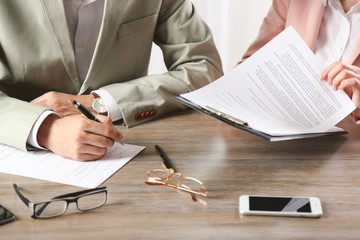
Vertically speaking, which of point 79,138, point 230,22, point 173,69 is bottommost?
point 230,22

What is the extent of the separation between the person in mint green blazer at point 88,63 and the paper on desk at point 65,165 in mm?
28

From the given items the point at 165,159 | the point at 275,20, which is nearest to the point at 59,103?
the point at 165,159

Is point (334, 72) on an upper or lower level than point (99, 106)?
upper

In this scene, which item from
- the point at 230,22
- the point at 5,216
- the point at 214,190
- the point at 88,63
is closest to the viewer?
the point at 5,216

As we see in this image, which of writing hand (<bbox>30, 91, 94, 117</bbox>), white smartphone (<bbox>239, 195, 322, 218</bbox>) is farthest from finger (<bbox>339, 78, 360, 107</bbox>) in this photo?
writing hand (<bbox>30, 91, 94, 117</bbox>)

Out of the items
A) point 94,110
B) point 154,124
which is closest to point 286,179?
point 154,124

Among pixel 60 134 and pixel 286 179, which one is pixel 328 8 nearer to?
pixel 286 179

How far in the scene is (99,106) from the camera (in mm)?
1367

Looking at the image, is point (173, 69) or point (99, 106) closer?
point (99, 106)

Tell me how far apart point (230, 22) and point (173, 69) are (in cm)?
165

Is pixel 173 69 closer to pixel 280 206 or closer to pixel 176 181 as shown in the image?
pixel 176 181

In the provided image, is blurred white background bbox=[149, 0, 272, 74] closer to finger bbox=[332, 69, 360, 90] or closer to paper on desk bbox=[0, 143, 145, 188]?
finger bbox=[332, 69, 360, 90]

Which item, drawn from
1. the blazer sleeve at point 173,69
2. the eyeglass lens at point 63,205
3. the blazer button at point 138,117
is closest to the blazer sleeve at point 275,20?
the blazer sleeve at point 173,69

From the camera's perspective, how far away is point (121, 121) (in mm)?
1361
